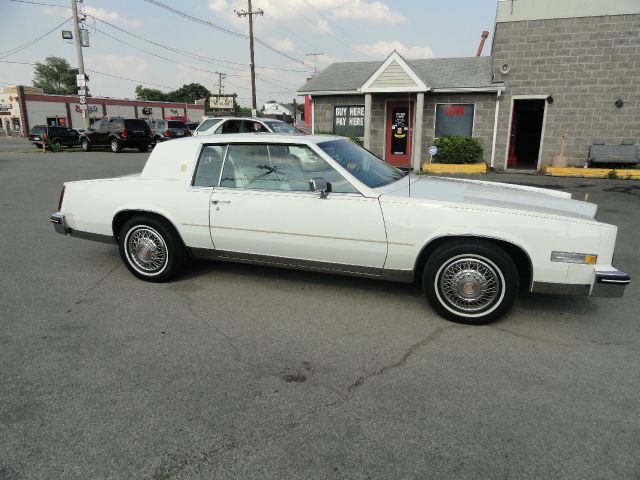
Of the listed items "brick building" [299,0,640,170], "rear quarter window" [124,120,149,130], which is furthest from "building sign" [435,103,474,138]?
"rear quarter window" [124,120,149,130]

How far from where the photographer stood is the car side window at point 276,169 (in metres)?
4.17

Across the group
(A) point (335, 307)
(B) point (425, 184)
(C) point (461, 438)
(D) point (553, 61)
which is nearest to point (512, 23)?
(D) point (553, 61)

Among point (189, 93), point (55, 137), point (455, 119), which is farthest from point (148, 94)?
point (455, 119)

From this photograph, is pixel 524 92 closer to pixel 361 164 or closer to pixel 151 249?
pixel 361 164

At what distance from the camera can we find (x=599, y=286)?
3500 mm

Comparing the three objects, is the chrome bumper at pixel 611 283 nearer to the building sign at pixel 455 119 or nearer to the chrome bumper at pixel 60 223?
the chrome bumper at pixel 60 223

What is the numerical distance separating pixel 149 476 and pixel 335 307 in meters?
2.31

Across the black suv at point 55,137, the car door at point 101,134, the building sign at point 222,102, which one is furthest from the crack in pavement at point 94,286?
the building sign at point 222,102

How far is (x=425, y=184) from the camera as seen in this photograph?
455cm

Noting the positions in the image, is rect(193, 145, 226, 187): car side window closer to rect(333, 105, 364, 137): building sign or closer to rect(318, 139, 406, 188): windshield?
rect(318, 139, 406, 188): windshield

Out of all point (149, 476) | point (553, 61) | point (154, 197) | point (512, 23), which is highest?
point (512, 23)

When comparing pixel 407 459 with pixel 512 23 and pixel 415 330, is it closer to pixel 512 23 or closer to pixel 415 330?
pixel 415 330

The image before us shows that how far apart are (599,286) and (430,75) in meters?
14.7

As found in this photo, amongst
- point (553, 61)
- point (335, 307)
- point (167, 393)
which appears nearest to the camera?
point (167, 393)
